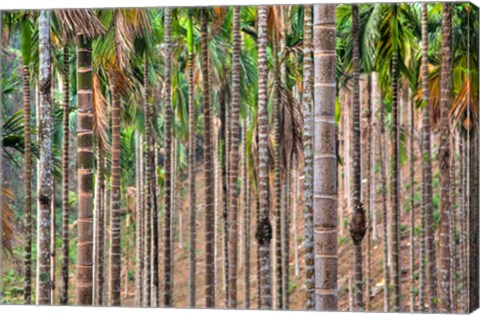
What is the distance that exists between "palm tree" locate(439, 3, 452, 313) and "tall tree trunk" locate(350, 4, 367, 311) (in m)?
0.62

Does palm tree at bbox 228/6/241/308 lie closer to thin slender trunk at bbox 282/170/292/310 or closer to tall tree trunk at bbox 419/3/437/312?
thin slender trunk at bbox 282/170/292/310

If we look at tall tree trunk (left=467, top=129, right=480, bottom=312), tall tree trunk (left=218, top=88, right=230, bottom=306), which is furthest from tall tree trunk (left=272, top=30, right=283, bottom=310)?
tall tree trunk (left=467, top=129, right=480, bottom=312)

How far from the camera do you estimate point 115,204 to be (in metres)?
6.86

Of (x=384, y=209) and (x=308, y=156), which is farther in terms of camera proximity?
(x=384, y=209)

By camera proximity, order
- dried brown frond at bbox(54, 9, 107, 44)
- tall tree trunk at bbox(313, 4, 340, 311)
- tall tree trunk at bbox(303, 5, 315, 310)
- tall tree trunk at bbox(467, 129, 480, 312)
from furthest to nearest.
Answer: dried brown frond at bbox(54, 9, 107, 44) < tall tree trunk at bbox(303, 5, 315, 310) < tall tree trunk at bbox(467, 129, 480, 312) < tall tree trunk at bbox(313, 4, 340, 311)

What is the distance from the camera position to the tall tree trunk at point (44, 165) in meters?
6.67

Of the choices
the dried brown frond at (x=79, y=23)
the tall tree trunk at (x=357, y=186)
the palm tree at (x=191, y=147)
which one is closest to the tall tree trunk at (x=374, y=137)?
the tall tree trunk at (x=357, y=186)

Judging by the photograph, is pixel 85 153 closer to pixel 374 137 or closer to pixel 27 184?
pixel 27 184

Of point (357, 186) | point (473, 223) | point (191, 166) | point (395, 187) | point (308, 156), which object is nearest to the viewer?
point (473, 223)

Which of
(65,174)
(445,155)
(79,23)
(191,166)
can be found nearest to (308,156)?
(445,155)

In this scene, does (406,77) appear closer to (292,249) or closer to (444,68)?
(444,68)

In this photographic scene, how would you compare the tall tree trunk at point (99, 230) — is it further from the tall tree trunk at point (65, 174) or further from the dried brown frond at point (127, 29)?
the dried brown frond at point (127, 29)

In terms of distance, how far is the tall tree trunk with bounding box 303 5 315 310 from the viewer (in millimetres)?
6031

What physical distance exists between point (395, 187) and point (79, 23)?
281 cm
